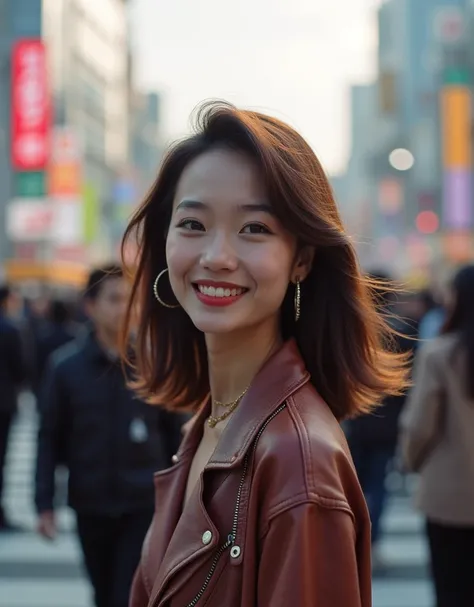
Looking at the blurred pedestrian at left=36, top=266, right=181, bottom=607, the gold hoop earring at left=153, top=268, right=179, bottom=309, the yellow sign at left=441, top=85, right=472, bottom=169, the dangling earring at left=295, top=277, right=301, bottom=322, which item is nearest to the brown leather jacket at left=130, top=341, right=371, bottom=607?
the dangling earring at left=295, top=277, right=301, bottom=322

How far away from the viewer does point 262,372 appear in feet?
6.37

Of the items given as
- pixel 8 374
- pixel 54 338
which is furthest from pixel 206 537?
pixel 54 338

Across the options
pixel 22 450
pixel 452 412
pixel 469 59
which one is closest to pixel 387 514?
pixel 452 412

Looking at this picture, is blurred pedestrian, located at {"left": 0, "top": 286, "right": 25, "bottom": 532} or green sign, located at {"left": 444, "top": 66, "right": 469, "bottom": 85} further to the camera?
green sign, located at {"left": 444, "top": 66, "right": 469, "bottom": 85}

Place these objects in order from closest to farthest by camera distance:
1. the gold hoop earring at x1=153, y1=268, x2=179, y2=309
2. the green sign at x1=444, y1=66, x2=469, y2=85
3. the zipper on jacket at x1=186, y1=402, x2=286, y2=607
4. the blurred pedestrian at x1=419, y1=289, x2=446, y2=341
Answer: the zipper on jacket at x1=186, y1=402, x2=286, y2=607
the gold hoop earring at x1=153, y1=268, x2=179, y2=309
the blurred pedestrian at x1=419, y1=289, x2=446, y2=341
the green sign at x1=444, y1=66, x2=469, y2=85

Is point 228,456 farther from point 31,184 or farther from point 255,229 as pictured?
point 31,184

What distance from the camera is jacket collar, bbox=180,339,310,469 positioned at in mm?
1800

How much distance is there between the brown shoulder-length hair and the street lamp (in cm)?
8135

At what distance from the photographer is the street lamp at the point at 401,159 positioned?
3319 inches

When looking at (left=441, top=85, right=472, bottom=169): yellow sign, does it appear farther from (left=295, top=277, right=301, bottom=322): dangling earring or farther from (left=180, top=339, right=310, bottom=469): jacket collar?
(left=180, top=339, right=310, bottom=469): jacket collar

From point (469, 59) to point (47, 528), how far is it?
218ft

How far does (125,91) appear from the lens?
338 feet

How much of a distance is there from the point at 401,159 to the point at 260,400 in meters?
88.0

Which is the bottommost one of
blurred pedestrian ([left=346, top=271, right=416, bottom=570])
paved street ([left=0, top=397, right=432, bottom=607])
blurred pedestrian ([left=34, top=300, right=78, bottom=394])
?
paved street ([left=0, top=397, right=432, bottom=607])
